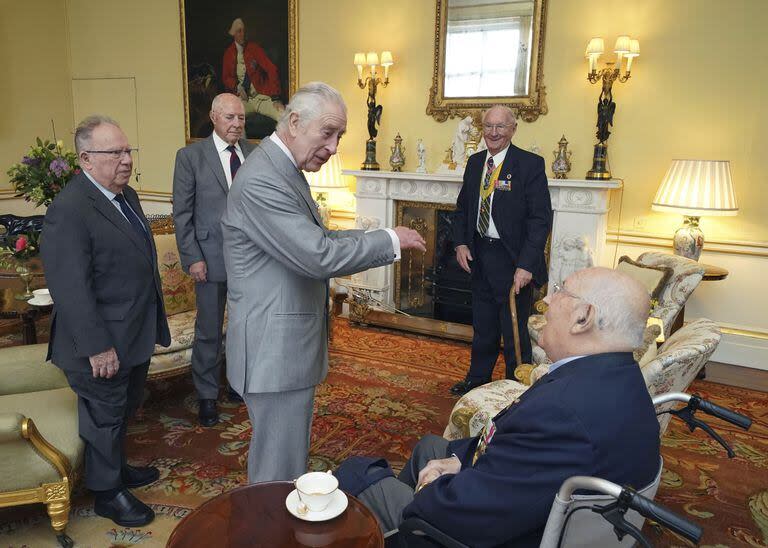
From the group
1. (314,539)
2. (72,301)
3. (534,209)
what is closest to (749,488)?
(534,209)

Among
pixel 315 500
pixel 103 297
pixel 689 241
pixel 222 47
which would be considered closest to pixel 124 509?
pixel 103 297

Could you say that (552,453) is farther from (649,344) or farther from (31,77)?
(31,77)

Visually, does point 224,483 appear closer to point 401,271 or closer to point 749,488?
point 749,488

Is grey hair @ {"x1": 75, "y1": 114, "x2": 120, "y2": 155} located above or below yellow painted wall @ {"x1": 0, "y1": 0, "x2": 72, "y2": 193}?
below

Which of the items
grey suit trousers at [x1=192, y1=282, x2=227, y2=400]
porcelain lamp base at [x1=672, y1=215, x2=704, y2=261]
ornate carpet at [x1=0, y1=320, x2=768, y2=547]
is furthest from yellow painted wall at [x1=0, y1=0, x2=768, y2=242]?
grey suit trousers at [x1=192, y1=282, x2=227, y2=400]

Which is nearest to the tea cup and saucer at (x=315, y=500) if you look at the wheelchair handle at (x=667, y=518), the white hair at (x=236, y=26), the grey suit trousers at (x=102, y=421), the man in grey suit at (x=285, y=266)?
the man in grey suit at (x=285, y=266)

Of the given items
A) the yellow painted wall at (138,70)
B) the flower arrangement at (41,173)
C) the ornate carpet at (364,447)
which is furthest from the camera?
the yellow painted wall at (138,70)

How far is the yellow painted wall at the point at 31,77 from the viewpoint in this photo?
22.1 ft

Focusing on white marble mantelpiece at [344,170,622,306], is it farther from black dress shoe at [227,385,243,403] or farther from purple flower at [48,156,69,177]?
purple flower at [48,156,69,177]

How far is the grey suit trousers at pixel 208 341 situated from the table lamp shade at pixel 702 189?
3.24 m

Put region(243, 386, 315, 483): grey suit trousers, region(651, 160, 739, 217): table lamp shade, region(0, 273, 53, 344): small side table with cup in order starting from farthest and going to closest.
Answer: region(651, 160, 739, 217): table lamp shade, region(0, 273, 53, 344): small side table with cup, region(243, 386, 315, 483): grey suit trousers

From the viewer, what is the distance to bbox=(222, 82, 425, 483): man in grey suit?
1.72 metres

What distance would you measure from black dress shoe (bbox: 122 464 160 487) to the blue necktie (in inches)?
42.8

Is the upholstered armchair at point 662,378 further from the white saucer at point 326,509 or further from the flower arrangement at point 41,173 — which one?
the flower arrangement at point 41,173
